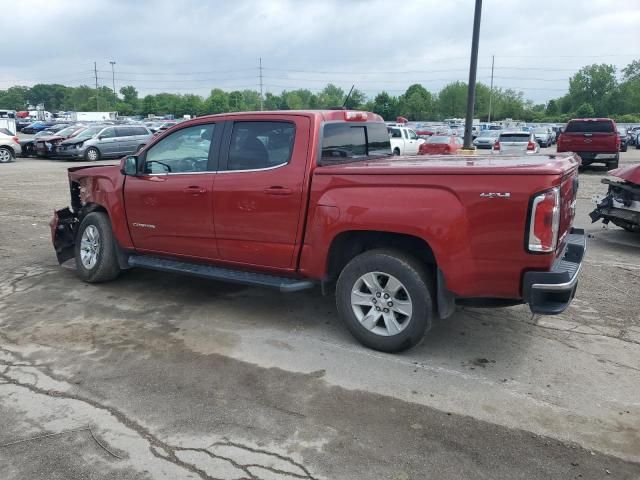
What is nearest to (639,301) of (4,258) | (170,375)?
(170,375)

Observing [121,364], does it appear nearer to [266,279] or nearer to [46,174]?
[266,279]

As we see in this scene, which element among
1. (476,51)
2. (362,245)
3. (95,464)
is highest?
(476,51)

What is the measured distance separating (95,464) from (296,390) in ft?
4.46

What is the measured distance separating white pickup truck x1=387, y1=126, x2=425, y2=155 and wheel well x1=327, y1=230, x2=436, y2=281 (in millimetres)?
21372

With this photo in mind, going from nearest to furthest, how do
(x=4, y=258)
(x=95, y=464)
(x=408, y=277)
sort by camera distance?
(x=95, y=464)
(x=408, y=277)
(x=4, y=258)

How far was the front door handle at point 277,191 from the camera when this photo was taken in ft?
14.9

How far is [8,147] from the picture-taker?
23.0 meters

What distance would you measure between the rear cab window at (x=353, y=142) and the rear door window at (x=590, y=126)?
16.1 metres

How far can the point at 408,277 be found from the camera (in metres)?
4.09

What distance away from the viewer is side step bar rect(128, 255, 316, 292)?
4637 mm

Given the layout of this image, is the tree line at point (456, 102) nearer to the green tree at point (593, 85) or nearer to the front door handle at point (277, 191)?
the green tree at point (593, 85)

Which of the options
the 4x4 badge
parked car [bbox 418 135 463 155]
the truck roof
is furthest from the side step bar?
parked car [bbox 418 135 463 155]

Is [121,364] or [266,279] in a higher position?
[266,279]

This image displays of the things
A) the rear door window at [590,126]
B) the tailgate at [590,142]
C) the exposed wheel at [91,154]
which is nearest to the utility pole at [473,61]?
the tailgate at [590,142]
